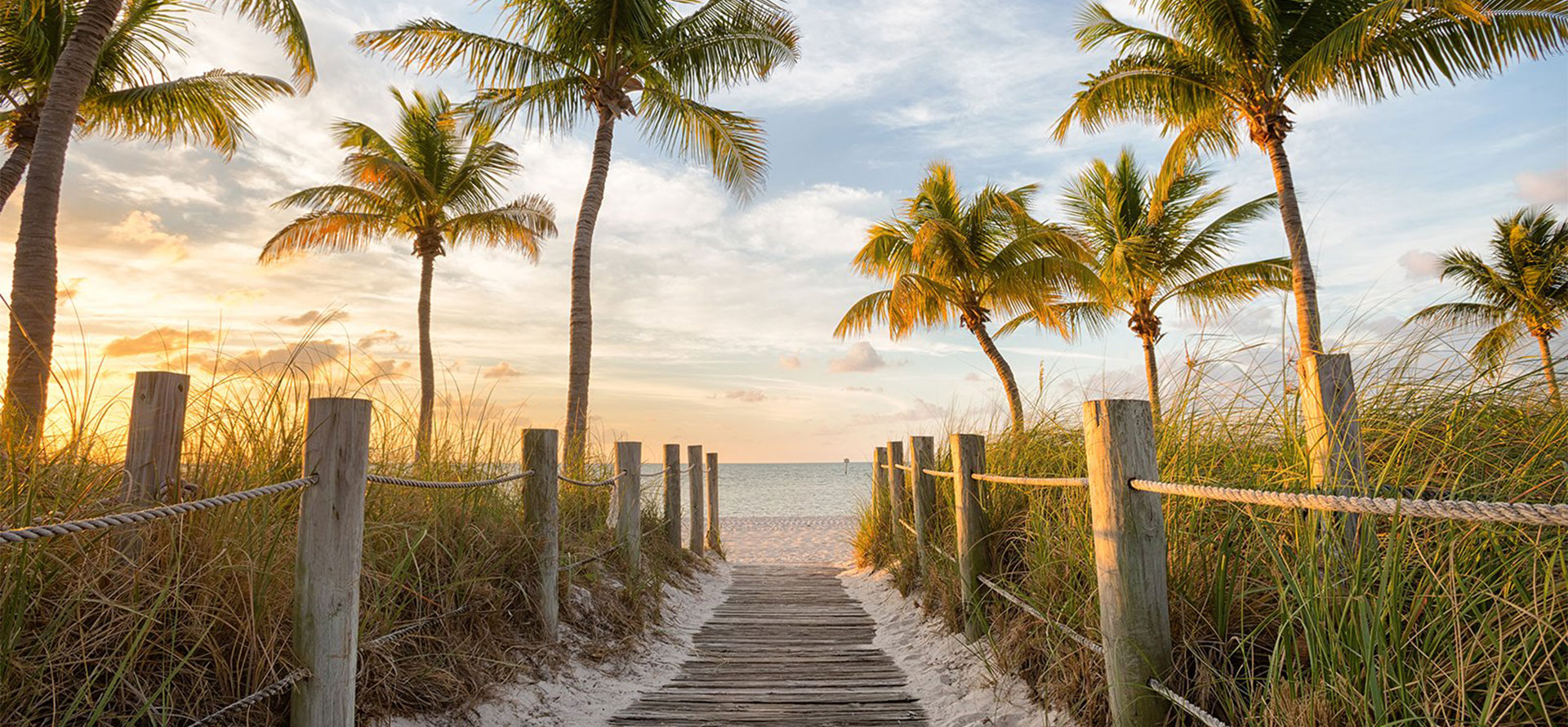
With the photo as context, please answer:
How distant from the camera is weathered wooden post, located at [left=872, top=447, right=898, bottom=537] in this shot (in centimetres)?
852

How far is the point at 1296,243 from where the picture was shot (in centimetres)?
1162

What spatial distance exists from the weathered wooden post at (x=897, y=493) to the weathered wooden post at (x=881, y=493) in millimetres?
204

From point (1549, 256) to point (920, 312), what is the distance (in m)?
20.6

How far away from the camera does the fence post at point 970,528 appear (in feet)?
14.8

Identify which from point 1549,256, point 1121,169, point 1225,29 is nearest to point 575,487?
point 1225,29

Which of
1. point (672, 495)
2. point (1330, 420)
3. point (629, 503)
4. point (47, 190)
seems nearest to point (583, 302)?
point (672, 495)

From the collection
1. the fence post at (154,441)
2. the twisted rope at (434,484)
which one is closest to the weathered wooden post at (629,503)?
the twisted rope at (434,484)

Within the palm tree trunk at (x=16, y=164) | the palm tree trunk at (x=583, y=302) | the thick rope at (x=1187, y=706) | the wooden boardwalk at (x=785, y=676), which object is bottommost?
the wooden boardwalk at (x=785, y=676)

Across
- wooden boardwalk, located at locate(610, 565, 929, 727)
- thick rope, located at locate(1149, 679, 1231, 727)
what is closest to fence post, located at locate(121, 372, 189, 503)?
wooden boardwalk, located at locate(610, 565, 929, 727)

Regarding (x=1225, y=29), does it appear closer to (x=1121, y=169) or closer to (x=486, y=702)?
(x=1121, y=169)

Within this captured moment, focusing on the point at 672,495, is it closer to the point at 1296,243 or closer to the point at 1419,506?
the point at 1419,506

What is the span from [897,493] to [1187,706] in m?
5.54

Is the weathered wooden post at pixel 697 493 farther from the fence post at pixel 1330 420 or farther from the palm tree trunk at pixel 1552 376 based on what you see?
the palm tree trunk at pixel 1552 376

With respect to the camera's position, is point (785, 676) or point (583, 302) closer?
point (785, 676)
